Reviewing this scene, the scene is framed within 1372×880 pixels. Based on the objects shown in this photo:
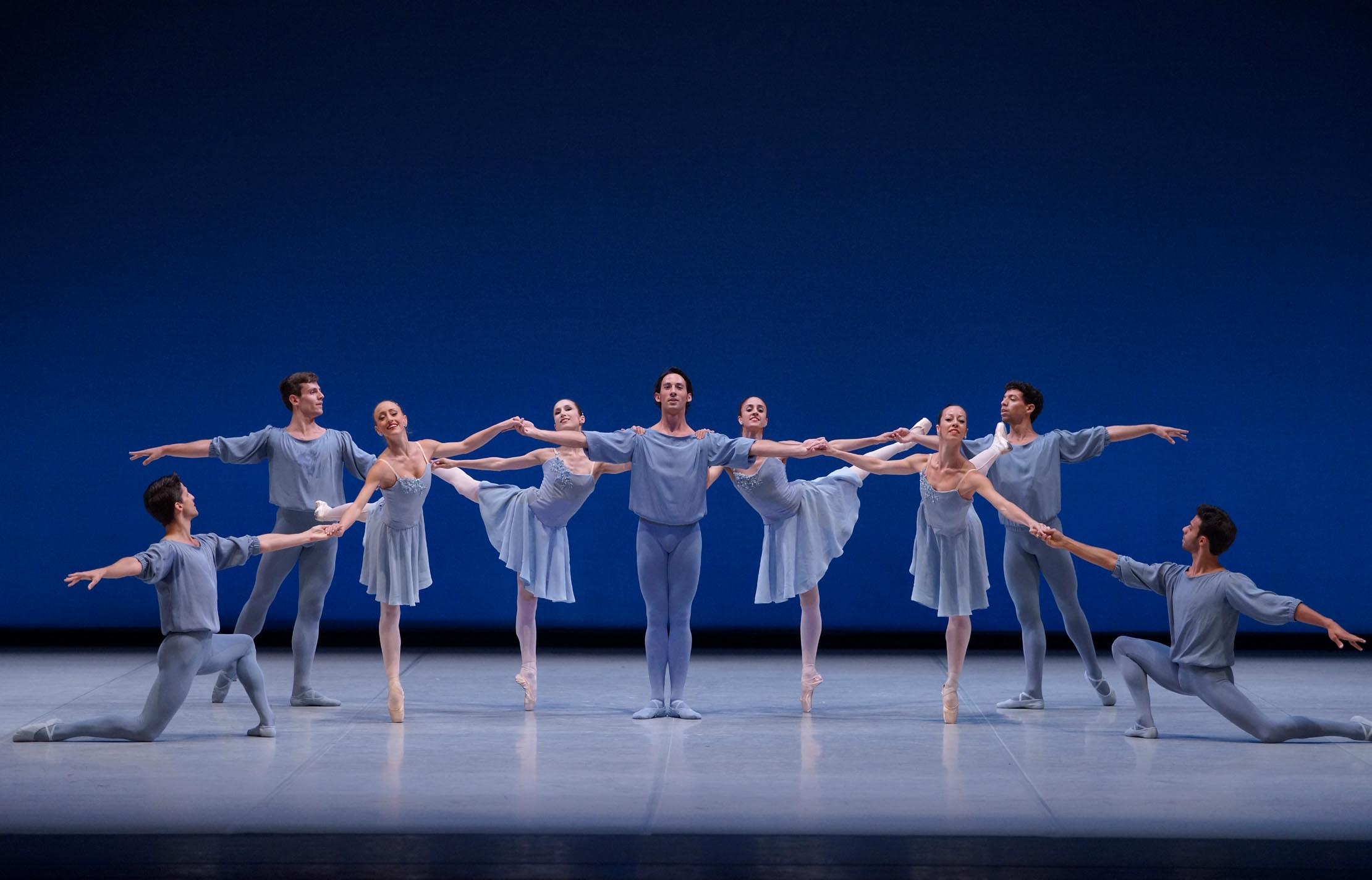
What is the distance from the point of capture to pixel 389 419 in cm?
574

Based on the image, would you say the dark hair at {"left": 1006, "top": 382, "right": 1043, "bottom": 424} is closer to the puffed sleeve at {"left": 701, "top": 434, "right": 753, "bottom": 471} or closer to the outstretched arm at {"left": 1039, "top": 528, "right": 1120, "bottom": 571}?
the outstretched arm at {"left": 1039, "top": 528, "right": 1120, "bottom": 571}

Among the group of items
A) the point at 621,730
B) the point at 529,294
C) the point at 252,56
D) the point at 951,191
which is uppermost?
the point at 252,56

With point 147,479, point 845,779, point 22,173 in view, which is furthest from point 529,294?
point 845,779

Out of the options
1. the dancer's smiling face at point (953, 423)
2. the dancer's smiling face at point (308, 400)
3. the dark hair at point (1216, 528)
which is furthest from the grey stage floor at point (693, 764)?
the dancer's smiling face at point (308, 400)

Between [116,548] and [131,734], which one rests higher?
[116,548]

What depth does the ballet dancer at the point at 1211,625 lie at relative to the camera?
509cm

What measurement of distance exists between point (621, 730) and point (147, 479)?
3.74 meters

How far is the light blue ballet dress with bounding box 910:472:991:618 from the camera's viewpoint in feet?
18.9

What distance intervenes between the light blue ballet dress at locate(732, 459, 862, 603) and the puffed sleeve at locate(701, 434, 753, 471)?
0.28 metres

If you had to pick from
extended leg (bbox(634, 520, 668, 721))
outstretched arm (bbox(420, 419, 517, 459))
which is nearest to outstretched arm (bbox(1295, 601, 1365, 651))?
extended leg (bbox(634, 520, 668, 721))

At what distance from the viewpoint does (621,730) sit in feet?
18.2

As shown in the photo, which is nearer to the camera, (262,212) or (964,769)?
(964,769)

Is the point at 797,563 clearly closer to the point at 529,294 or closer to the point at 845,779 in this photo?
the point at 845,779

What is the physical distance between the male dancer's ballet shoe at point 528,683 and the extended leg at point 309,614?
2.64 ft
